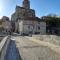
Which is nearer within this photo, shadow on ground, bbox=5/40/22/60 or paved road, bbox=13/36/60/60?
paved road, bbox=13/36/60/60

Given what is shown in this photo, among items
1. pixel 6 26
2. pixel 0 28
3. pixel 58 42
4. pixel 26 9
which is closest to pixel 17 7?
pixel 26 9

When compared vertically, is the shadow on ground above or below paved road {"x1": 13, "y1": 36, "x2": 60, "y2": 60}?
below

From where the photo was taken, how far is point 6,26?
102m

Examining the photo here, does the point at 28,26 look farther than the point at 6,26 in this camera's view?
No

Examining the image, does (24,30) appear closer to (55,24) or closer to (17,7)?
(55,24)

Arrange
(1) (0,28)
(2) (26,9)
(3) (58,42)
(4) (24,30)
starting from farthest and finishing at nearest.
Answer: (2) (26,9)
(1) (0,28)
(4) (24,30)
(3) (58,42)

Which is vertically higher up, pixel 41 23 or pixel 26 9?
pixel 26 9

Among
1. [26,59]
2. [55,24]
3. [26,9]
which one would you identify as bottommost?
[26,59]

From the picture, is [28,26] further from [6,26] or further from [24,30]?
[6,26]

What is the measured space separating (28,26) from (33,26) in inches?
134

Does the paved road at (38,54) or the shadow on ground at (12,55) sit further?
the shadow on ground at (12,55)

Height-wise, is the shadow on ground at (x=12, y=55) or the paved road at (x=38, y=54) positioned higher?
the paved road at (x=38, y=54)

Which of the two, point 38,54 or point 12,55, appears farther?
point 38,54

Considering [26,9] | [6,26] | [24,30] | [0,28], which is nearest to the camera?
[24,30]
